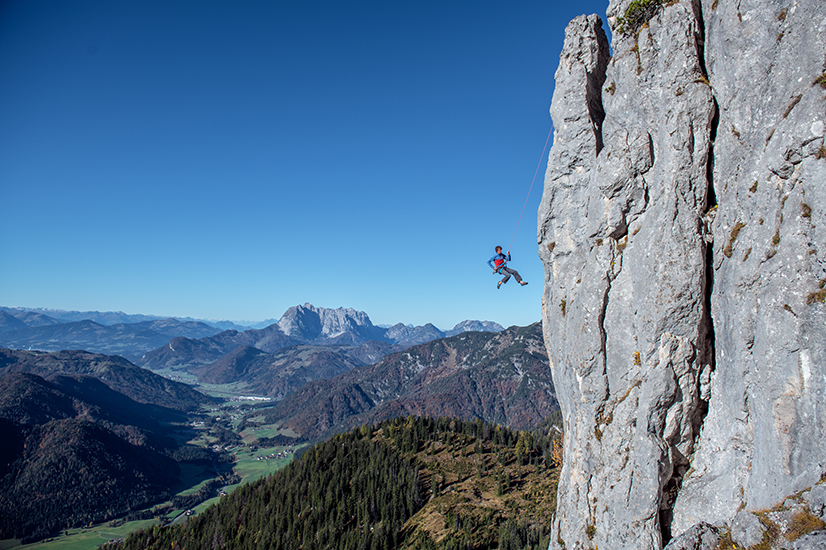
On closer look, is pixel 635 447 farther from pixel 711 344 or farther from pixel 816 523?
pixel 816 523

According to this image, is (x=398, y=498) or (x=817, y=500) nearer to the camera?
(x=817, y=500)

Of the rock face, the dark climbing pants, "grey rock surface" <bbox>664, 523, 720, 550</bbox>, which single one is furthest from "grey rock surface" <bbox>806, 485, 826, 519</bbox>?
the dark climbing pants

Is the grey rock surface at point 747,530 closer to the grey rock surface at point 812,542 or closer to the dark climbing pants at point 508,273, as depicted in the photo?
the grey rock surface at point 812,542

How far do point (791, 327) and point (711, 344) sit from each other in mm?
4354

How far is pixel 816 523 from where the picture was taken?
1066 cm

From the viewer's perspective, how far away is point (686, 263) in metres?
16.4

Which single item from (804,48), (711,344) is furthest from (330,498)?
(804,48)

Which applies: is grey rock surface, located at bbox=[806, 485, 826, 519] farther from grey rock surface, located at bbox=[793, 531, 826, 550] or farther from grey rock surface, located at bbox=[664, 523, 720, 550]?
grey rock surface, located at bbox=[664, 523, 720, 550]

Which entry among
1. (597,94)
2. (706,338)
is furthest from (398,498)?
(597,94)

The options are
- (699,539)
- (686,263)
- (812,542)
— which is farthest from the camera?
(686,263)

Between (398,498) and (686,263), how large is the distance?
93.8 m

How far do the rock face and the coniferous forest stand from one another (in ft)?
155

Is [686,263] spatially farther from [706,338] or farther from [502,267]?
[502,267]

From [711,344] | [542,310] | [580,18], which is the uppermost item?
[580,18]
